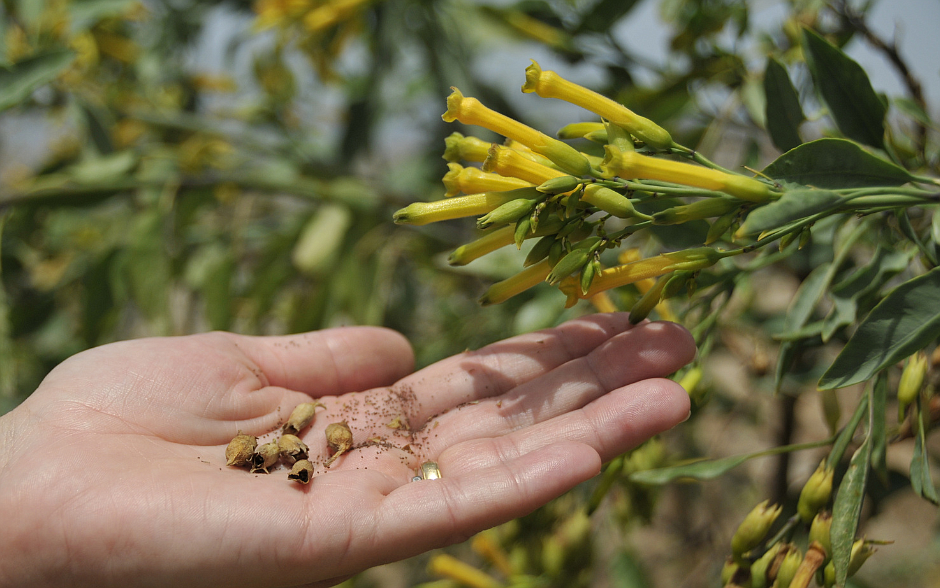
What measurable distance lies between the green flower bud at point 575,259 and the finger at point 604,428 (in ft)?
0.89

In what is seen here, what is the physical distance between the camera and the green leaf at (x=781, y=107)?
1.04 m

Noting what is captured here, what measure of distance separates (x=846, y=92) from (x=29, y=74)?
5.86ft

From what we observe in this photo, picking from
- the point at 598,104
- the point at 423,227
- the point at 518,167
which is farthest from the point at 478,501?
the point at 423,227

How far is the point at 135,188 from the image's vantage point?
199 cm

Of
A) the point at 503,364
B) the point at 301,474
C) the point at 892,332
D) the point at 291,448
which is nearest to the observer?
the point at 892,332

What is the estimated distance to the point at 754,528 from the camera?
97 cm

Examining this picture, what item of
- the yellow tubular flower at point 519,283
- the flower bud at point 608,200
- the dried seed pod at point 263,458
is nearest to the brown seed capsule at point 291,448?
the dried seed pod at point 263,458

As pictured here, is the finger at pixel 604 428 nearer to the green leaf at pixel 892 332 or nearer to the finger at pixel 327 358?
the green leaf at pixel 892 332

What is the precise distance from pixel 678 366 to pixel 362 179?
1.75m

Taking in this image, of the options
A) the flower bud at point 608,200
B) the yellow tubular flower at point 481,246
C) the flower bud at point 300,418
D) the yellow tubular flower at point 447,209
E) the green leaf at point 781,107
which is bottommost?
the flower bud at point 300,418

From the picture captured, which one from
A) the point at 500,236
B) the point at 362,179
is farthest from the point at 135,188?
the point at 500,236

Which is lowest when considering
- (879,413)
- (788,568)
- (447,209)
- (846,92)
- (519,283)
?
(788,568)

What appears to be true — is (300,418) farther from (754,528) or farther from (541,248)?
(754,528)

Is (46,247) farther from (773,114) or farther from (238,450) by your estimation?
(773,114)
